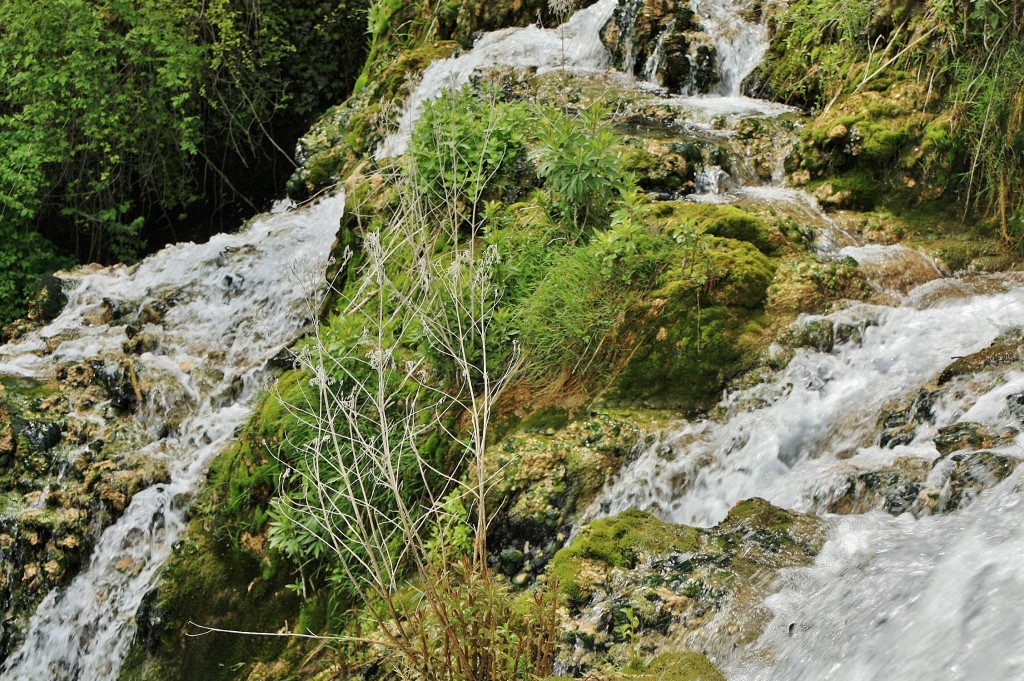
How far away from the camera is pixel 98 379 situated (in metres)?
8.15

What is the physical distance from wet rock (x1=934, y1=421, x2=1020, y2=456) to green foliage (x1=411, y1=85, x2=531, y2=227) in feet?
11.0

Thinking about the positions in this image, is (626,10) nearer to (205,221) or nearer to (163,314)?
(163,314)

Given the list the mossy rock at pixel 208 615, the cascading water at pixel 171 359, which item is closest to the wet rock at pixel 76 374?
the cascading water at pixel 171 359

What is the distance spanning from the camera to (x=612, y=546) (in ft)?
13.5

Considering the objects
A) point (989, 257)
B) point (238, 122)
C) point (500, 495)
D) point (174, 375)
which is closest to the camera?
point (500, 495)

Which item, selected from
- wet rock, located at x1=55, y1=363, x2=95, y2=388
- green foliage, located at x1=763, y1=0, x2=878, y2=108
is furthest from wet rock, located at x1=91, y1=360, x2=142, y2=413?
green foliage, located at x1=763, y1=0, x2=878, y2=108

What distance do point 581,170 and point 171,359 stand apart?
4474mm

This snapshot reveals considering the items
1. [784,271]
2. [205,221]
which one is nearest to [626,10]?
[784,271]

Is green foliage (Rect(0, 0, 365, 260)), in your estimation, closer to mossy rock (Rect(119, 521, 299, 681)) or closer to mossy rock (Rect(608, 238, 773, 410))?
mossy rock (Rect(119, 521, 299, 681))

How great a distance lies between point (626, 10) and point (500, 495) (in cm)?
609

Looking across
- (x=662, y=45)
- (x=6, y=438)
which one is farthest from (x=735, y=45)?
(x=6, y=438)

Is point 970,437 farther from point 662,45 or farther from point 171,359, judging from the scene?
point 171,359

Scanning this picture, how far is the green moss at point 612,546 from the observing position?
13.0 ft

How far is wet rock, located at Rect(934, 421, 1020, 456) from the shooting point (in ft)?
12.7
